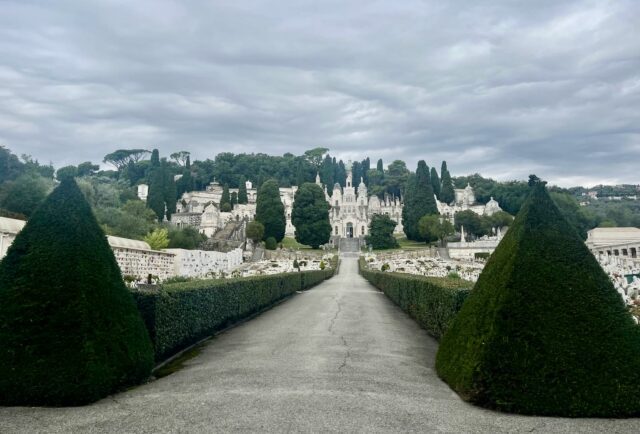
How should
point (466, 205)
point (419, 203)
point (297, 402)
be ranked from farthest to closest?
point (466, 205) → point (419, 203) → point (297, 402)

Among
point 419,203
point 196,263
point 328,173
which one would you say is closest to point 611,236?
point 419,203

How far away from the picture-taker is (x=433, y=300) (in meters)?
13.2

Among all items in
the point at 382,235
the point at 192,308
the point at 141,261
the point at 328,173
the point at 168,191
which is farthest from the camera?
the point at 328,173

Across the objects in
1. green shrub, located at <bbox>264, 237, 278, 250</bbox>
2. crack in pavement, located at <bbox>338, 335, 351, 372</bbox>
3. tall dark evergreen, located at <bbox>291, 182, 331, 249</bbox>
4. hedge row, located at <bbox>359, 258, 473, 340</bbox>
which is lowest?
crack in pavement, located at <bbox>338, 335, 351, 372</bbox>

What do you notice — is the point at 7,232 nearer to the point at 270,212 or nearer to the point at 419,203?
the point at 270,212

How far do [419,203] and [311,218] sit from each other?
20.1 meters

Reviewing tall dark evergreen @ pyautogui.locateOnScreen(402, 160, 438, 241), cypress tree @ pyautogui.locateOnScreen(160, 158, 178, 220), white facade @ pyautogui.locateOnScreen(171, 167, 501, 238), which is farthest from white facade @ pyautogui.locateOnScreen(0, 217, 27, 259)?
cypress tree @ pyautogui.locateOnScreen(160, 158, 178, 220)

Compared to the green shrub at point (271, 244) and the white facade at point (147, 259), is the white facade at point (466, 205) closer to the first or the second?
the green shrub at point (271, 244)

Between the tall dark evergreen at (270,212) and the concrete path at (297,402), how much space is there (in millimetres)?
81087

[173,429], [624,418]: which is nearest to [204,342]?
[173,429]

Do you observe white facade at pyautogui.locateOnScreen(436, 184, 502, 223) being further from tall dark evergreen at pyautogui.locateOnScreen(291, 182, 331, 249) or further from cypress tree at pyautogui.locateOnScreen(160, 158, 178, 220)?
cypress tree at pyautogui.locateOnScreen(160, 158, 178, 220)

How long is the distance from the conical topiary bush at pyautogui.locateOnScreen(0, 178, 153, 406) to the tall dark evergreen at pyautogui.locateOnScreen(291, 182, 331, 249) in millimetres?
88461

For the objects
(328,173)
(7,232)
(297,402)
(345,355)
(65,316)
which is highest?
(328,173)

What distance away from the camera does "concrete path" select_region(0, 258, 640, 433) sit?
5867 millimetres
